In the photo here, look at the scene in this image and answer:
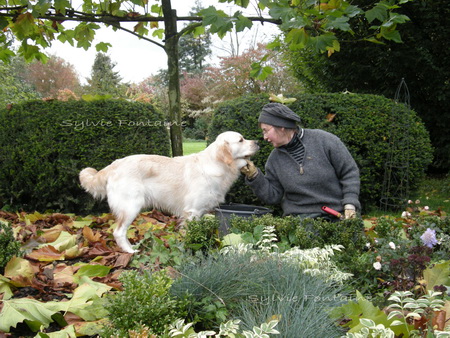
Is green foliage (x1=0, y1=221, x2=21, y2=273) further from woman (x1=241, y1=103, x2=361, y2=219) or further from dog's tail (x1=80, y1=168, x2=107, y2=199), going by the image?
woman (x1=241, y1=103, x2=361, y2=219)

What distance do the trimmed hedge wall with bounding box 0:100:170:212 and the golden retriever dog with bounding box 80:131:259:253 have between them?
4.79 feet

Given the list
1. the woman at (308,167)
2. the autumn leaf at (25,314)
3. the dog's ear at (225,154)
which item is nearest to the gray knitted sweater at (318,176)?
the woman at (308,167)

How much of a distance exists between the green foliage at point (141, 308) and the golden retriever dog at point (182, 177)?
222 cm

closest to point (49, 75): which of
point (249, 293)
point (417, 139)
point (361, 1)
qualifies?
point (361, 1)

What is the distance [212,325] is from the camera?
1972 millimetres

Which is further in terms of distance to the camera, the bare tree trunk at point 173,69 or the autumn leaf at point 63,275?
the bare tree trunk at point 173,69

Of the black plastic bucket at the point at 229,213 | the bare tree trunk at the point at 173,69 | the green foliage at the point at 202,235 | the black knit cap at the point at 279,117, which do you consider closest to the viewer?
the green foliage at the point at 202,235

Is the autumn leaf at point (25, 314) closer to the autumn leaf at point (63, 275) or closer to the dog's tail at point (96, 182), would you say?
the autumn leaf at point (63, 275)

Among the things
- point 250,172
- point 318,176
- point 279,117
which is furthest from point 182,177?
point 318,176

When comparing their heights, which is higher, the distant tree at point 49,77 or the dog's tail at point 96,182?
the distant tree at point 49,77

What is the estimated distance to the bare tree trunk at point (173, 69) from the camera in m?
5.54

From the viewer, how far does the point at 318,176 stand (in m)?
3.81

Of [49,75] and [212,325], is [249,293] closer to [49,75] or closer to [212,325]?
[212,325]

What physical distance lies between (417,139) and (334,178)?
3045 millimetres
